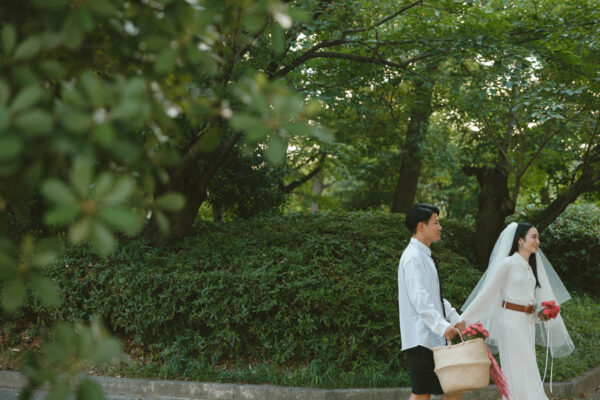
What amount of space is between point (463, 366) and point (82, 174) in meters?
3.61

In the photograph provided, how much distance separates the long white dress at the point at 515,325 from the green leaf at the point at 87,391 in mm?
4676

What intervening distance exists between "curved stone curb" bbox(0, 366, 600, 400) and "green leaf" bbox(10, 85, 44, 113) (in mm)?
5804

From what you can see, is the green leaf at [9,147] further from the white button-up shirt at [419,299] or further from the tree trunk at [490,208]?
the tree trunk at [490,208]

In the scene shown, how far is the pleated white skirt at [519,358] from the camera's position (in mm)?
5520

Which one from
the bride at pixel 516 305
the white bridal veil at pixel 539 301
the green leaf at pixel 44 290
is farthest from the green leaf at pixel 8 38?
the white bridal veil at pixel 539 301

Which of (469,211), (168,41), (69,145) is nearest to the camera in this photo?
(69,145)

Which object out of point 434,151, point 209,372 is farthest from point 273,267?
point 434,151

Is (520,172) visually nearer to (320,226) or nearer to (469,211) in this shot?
(320,226)

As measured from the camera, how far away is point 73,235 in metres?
1.23

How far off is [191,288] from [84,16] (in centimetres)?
676

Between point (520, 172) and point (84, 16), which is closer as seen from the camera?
point (84, 16)

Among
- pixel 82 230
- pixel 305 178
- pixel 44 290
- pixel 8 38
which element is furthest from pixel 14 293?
pixel 305 178

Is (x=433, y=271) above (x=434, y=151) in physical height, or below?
below

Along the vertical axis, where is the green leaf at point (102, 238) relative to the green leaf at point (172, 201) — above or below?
below
